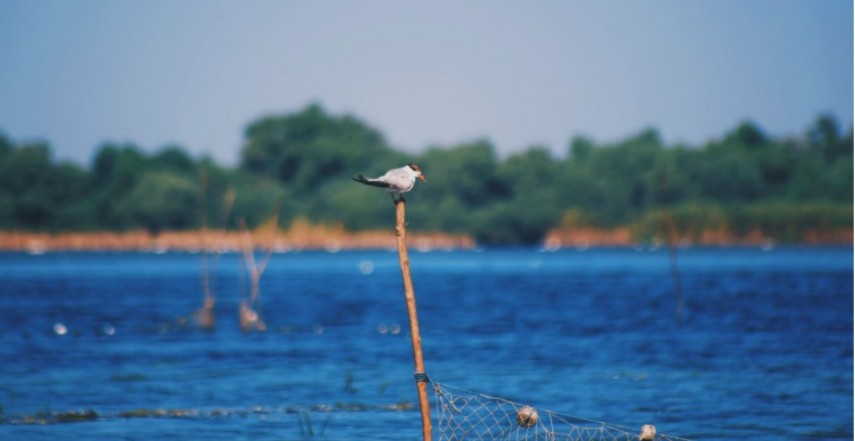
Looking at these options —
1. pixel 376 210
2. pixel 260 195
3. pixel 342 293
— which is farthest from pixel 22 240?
pixel 342 293

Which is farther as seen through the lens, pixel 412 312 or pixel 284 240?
pixel 284 240

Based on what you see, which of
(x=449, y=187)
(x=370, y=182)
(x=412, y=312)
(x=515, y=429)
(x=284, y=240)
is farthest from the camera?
(x=449, y=187)

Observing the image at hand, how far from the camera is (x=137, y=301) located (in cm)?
6319

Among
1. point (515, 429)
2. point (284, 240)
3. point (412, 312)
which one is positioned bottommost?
point (515, 429)

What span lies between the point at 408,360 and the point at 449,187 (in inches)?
4949

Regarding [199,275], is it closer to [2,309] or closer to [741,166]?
[2,309]

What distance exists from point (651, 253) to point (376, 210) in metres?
30.3

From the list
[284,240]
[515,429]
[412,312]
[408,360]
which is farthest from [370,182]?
[284,240]

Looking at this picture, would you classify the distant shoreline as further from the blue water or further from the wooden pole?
the wooden pole

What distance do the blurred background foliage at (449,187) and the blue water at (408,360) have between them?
76486 mm

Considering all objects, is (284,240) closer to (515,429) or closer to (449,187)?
(449,187)

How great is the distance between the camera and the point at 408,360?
35.5 m

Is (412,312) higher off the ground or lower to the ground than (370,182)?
lower

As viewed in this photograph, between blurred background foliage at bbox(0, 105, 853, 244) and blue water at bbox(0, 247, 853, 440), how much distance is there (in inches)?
3011
